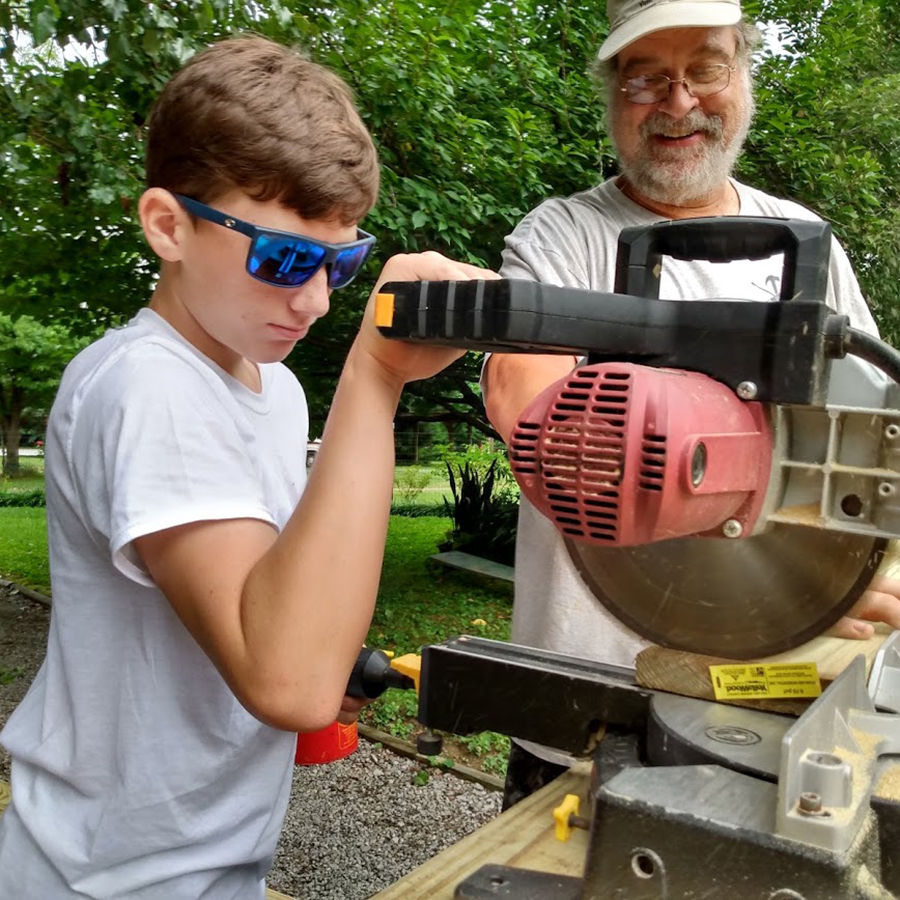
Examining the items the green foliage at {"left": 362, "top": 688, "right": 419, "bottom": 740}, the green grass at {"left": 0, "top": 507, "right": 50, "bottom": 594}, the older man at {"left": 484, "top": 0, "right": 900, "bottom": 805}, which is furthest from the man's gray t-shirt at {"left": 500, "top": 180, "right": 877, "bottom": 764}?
the green grass at {"left": 0, "top": 507, "right": 50, "bottom": 594}

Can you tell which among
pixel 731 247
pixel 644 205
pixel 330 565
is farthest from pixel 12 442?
pixel 731 247

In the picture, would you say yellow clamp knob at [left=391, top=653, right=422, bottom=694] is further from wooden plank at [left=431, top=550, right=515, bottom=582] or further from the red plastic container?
wooden plank at [left=431, top=550, right=515, bottom=582]

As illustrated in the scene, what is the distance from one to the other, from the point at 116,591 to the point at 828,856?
0.91 m

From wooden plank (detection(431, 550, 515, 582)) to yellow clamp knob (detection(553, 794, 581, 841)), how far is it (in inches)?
279

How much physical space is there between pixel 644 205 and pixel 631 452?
136cm

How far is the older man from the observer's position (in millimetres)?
1858

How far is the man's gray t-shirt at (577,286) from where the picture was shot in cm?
186

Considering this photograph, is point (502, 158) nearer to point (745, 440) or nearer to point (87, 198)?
point (87, 198)

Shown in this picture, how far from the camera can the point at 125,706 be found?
1.21m

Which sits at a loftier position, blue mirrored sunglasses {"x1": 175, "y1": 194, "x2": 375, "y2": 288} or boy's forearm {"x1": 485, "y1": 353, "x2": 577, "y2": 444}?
blue mirrored sunglasses {"x1": 175, "y1": 194, "x2": 375, "y2": 288}

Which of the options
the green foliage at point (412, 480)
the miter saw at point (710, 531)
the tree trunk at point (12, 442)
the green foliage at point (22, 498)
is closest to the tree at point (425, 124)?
the miter saw at point (710, 531)

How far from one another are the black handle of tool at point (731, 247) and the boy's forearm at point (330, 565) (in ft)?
1.11

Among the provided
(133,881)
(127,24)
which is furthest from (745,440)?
(127,24)

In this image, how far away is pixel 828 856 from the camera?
29.8 inches
